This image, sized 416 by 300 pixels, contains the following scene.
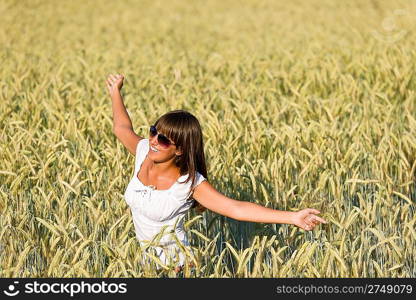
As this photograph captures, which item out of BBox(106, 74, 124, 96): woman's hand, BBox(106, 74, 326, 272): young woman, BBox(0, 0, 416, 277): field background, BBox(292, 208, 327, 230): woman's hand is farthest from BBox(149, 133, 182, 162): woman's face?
BBox(106, 74, 124, 96): woman's hand

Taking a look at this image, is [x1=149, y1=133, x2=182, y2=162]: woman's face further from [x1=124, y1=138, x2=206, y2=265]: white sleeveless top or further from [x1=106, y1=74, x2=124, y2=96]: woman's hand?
[x1=106, y1=74, x2=124, y2=96]: woman's hand

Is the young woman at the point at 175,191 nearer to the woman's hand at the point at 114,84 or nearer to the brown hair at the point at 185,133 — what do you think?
the brown hair at the point at 185,133

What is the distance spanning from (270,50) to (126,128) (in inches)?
231

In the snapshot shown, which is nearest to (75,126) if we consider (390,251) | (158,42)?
(390,251)

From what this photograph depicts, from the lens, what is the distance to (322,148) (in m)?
4.96

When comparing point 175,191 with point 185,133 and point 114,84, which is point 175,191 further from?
point 114,84

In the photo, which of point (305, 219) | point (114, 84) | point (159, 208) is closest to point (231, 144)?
point (114, 84)

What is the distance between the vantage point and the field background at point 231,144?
364 cm

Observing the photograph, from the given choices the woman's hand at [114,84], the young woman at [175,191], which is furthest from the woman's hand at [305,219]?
the woman's hand at [114,84]

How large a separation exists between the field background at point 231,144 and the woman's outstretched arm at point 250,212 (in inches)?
6.9

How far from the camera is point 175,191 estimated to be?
3.26 m

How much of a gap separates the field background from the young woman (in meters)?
0.12

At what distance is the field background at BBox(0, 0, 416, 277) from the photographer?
3.64 meters

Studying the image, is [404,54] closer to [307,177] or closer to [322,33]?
[322,33]
